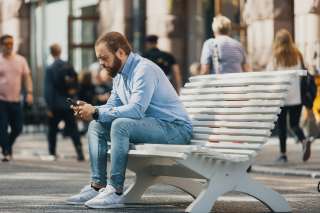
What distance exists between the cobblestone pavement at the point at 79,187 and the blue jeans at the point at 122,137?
289 mm

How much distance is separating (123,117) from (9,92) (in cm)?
835

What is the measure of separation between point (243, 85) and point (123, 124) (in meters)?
0.93

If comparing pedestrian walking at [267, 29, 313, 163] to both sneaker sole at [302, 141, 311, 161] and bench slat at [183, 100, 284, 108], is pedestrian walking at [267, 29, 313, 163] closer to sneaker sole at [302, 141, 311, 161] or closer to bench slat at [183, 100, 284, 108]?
sneaker sole at [302, 141, 311, 161]

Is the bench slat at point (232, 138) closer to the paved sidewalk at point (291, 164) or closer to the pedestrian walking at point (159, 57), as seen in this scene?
the paved sidewalk at point (291, 164)

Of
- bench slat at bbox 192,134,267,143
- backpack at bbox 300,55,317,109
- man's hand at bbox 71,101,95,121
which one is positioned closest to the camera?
bench slat at bbox 192,134,267,143

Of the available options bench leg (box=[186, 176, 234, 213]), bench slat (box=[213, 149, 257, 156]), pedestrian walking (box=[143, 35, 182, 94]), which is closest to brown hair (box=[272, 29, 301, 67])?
pedestrian walking (box=[143, 35, 182, 94])

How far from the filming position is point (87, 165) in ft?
55.0

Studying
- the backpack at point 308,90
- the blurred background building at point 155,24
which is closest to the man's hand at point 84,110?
the backpack at point 308,90

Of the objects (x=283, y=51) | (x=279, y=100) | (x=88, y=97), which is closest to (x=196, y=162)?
(x=279, y=100)

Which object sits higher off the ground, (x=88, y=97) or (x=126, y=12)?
(x=126, y=12)

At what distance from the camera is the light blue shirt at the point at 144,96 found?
9430 mm

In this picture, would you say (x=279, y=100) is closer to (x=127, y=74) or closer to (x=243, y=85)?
(x=243, y=85)

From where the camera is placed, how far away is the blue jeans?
9.19 meters

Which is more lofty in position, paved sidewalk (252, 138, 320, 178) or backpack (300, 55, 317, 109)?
backpack (300, 55, 317, 109)
